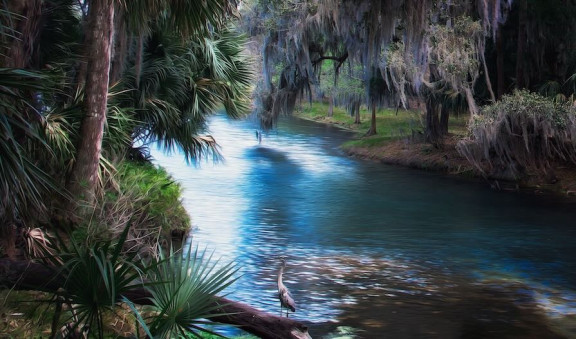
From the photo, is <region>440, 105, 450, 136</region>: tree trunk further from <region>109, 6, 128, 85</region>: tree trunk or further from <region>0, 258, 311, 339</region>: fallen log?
<region>0, 258, 311, 339</region>: fallen log

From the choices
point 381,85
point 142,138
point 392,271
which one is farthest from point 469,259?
point 381,85

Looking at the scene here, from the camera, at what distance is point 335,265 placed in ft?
44.5

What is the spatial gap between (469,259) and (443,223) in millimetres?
3807

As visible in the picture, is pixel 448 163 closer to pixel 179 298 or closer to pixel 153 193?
pixel 153 193

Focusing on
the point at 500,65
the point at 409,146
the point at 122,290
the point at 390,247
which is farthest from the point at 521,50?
the point at 122,290

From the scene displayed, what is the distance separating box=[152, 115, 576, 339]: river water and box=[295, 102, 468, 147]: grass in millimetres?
4821

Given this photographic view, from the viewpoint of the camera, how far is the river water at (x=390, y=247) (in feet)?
34.5

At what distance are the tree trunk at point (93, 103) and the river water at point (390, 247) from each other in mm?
2147

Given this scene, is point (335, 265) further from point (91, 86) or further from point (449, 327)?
point (91, 86)

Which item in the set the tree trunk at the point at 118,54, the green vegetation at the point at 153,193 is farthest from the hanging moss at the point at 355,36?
the green vegetation at the point at 153,193

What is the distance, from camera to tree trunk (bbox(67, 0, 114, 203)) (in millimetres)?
10008

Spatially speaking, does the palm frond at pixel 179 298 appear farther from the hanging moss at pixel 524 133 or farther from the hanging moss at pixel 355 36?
the hanging moss at pixel 524 133

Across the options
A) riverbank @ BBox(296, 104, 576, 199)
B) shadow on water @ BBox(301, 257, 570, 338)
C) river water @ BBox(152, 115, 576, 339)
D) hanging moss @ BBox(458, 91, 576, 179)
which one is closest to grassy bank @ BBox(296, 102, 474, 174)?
riverbank @ BBox(296, 104, 576, 199)

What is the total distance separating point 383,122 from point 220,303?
35974 mm
